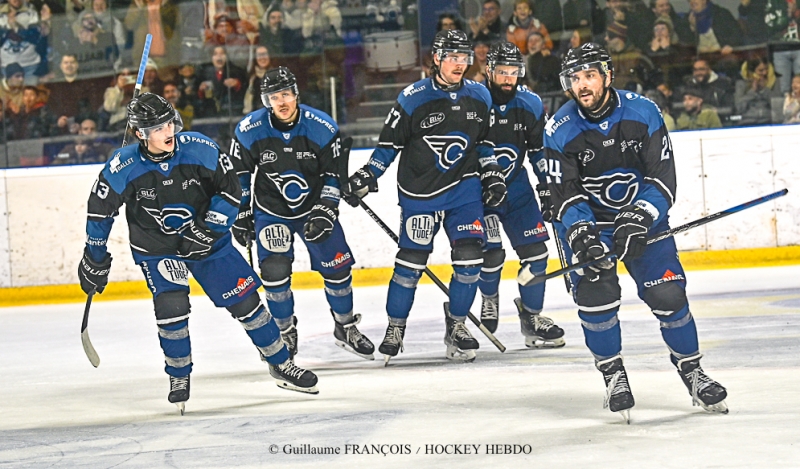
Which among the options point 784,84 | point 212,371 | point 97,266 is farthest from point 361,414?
point 784,84

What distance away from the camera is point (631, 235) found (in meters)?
3.35

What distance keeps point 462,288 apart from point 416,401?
103 cm

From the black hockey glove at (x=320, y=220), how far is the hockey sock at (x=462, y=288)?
577 millimetres

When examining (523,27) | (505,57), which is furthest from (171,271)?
(523,27)

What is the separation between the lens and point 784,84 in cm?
791

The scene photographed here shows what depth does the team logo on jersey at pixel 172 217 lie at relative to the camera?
3.97 meters

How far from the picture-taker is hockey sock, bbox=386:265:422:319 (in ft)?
16.2

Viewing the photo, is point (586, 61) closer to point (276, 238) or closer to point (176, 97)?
point (276, 238)

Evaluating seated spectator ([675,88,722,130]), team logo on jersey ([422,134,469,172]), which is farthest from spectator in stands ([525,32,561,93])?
team logo on jersey ([422,134,469,172])

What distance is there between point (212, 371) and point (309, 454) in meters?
1.86

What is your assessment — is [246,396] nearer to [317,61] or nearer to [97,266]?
[97,266]

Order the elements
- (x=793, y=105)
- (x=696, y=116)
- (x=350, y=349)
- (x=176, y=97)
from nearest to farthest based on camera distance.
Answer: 1. (x=350, y=349)
2. (x=793, y=105)
3. (x=696, y=116)
4. (x=176, y=97)

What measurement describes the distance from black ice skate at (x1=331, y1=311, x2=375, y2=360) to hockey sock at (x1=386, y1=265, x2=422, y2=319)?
235 mm

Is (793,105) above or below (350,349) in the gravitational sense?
above
